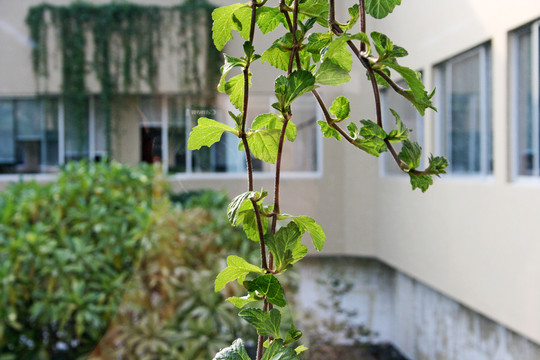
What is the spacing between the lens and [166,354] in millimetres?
1520

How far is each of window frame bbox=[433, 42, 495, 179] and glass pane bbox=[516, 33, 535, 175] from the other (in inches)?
3.3

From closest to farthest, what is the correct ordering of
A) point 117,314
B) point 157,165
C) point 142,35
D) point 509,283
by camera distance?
point 509,283
point 117,314
point 157,165
point 142,35

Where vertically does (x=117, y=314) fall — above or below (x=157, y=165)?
below

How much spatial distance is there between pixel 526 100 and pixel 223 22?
1330 mm

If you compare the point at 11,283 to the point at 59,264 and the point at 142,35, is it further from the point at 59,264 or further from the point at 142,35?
the point at 142,35

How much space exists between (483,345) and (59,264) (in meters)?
1.26

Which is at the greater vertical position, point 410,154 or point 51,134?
point 51,134

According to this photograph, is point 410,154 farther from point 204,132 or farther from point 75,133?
point 75,133

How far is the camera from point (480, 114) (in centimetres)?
167

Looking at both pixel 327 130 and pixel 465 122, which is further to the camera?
pixel 465 122

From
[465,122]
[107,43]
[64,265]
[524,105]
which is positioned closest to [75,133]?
[107,43]

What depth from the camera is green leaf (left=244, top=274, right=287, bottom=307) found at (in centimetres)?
26

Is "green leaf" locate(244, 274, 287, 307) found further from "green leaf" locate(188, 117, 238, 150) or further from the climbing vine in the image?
the climbing vine

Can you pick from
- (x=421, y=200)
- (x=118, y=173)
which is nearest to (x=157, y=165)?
(x=118, y=173)
